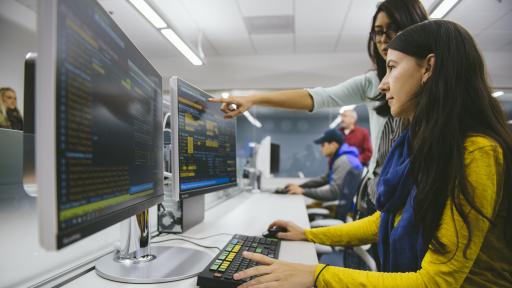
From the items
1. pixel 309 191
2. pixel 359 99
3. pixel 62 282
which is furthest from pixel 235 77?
pixel 62 282

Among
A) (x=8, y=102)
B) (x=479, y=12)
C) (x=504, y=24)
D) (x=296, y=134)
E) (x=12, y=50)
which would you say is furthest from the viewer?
(x=296, y=134)

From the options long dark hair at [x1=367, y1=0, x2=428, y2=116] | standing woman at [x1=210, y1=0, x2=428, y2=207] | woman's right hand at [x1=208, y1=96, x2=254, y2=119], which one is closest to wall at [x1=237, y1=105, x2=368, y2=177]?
standing woman at [x1=210, y1=0, x2=428, y2=207]

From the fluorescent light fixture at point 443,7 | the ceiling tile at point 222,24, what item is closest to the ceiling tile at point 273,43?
the ceiling tile at point 222,24

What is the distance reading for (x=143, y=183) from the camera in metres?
0.70

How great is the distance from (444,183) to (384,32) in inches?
30.9

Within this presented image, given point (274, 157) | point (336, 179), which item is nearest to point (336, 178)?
point (336, 179)

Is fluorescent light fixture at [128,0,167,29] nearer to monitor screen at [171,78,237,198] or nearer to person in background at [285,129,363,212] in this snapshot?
monitor screen at [171,78,237,198]

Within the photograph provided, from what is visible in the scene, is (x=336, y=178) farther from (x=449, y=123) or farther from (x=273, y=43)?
(x=273, y=43)

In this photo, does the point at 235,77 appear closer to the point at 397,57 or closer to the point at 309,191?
the point at 309,191

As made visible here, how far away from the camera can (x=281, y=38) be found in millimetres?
4324

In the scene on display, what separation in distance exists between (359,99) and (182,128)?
0.92m

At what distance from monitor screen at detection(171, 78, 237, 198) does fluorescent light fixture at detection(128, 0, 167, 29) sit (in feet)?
5.49

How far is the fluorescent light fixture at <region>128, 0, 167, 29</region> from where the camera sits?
7.89 ft

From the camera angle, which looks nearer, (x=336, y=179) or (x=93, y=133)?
(x=93, y=133)
